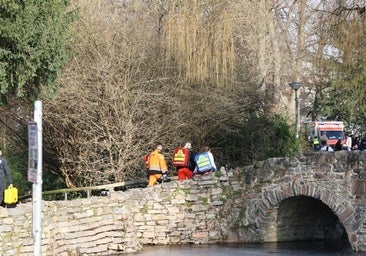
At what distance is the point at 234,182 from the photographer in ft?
68.0

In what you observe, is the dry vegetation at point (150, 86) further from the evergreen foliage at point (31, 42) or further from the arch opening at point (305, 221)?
the evergreen foliage at point (31, 42)

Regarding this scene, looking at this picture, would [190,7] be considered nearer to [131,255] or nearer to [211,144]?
[211,144]

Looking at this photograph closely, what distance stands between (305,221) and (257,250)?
10.7 feet

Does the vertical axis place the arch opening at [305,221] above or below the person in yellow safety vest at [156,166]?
below

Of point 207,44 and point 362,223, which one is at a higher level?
point 207,44

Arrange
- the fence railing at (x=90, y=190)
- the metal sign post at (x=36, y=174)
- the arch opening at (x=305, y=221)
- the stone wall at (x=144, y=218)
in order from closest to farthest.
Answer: the metal sign post at (x=36, y=174), the stone wall at (x=144, y=218), the fence railing at (x=90, y=190), the arch opening at (x=305, y=221)

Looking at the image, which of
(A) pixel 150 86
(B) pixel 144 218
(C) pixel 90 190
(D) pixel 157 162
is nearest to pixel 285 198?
(D) pixel 157 162

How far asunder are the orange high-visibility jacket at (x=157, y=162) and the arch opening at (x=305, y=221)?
11.1 feet

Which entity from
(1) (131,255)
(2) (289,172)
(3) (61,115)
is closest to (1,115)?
(3) (61,115)

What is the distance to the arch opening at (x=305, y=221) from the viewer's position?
69.2 feet

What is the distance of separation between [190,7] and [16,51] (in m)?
7.26

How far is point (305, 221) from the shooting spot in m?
21.8

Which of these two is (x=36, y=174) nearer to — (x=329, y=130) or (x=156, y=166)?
(x=156, y=166)

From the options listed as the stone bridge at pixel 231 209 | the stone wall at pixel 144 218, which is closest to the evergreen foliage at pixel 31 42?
the stone wall at pixel 144 218
